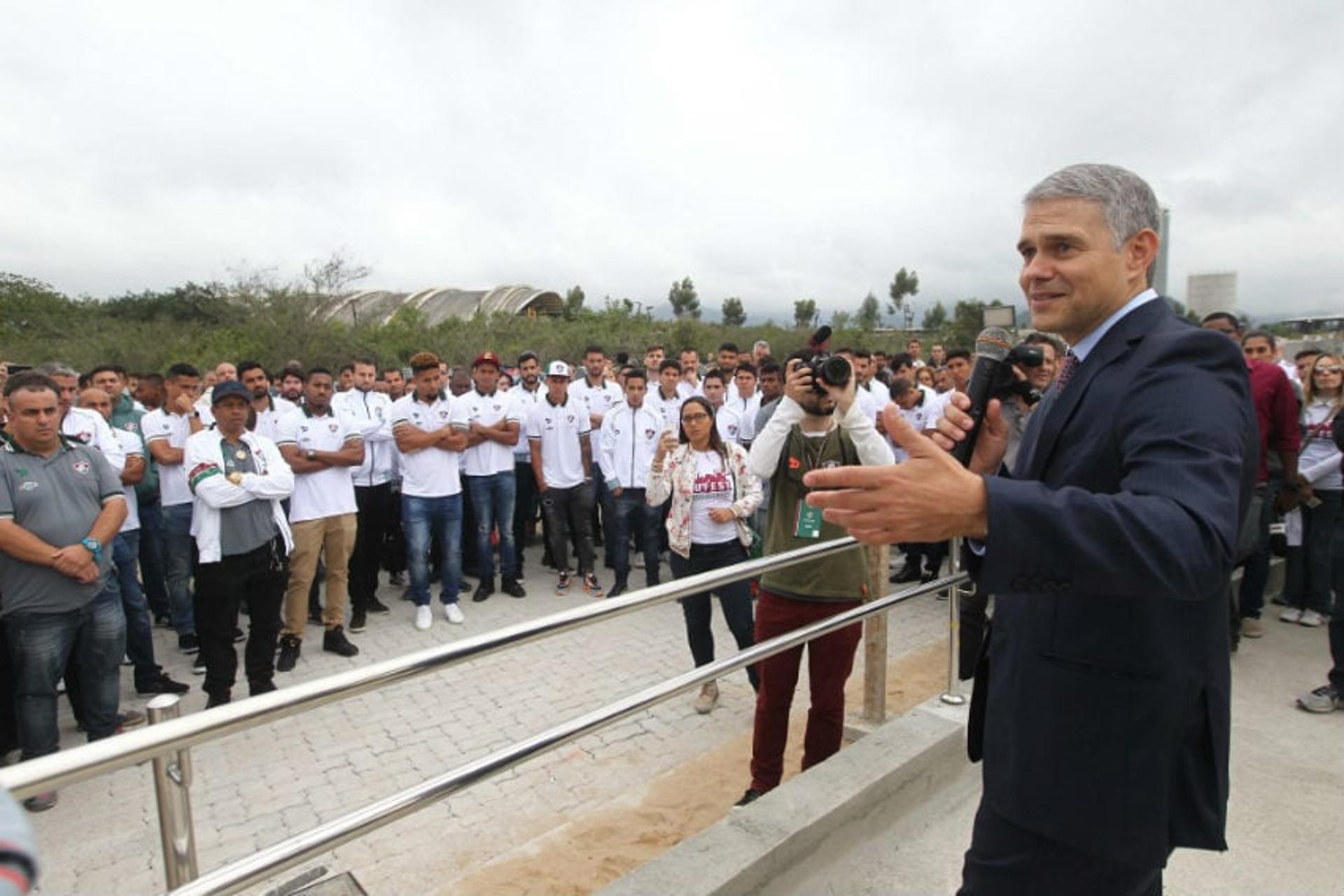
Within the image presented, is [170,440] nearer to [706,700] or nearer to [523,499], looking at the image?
[523,499]

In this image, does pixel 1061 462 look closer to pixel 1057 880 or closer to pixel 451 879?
pixel 1057 880

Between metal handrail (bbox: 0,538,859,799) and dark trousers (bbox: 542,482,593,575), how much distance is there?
553cm

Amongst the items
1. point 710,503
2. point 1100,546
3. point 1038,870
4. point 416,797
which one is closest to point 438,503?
point 710,503

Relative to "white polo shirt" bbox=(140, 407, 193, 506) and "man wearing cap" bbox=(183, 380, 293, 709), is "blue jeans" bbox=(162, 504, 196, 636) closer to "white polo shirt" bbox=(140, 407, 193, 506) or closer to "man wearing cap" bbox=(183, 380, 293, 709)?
"white polo shirt" bbox=(140, 407, 193, 506)

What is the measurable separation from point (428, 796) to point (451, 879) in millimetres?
1829

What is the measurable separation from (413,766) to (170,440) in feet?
12.5

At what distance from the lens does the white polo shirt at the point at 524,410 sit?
7.72m

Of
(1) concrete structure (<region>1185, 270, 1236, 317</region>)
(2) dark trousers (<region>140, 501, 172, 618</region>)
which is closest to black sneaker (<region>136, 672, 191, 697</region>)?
(2) dark trousers (<region>140, 501, 172, 618</region>)

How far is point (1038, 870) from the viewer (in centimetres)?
156

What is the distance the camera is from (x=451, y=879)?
10.5 feet

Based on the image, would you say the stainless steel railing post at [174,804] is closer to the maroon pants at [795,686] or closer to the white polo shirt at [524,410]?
the maroon pants at [795,686]

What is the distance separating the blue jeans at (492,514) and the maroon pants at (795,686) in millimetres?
4306

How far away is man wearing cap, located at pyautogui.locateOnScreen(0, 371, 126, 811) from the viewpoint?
3.90 m

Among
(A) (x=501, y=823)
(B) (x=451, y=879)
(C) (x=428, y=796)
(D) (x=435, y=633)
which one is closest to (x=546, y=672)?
(D) (x=435, y=633)
